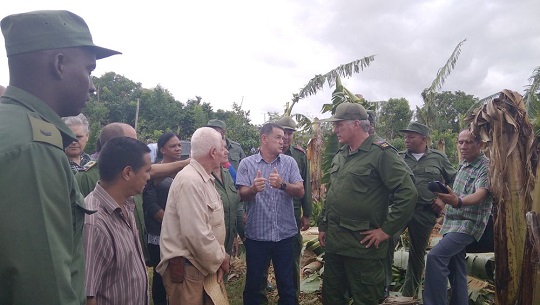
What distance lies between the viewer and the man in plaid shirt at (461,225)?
13.0ft

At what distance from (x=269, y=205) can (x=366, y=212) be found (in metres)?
1.07

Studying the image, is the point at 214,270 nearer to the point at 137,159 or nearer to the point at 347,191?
the point at 137,159

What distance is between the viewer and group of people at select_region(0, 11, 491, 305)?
110cm

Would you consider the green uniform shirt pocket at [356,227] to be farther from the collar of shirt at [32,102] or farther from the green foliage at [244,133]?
the green foliage at [244,133]

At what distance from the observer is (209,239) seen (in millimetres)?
2787

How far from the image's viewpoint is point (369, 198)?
370 cm

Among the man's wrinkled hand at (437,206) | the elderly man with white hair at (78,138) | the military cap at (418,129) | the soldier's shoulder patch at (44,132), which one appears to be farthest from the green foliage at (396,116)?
the soldier's shoulder patch at (44,132)

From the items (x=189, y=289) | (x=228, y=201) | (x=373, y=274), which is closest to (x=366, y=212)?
(x=373, y=274)

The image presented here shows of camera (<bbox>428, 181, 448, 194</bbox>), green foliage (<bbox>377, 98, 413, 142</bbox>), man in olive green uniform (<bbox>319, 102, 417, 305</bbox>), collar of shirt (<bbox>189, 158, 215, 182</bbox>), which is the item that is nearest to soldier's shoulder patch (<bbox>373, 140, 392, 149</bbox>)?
man in olive green uniform (<bbox>319, 102, 417, 305</bbox>)

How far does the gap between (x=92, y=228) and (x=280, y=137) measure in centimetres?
251

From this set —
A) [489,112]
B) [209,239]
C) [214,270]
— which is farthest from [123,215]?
[489,112]

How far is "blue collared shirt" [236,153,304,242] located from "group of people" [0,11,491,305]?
15mm

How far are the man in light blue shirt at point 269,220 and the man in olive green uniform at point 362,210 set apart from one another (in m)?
0.50

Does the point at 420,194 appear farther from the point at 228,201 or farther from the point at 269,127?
the point at 228,201
